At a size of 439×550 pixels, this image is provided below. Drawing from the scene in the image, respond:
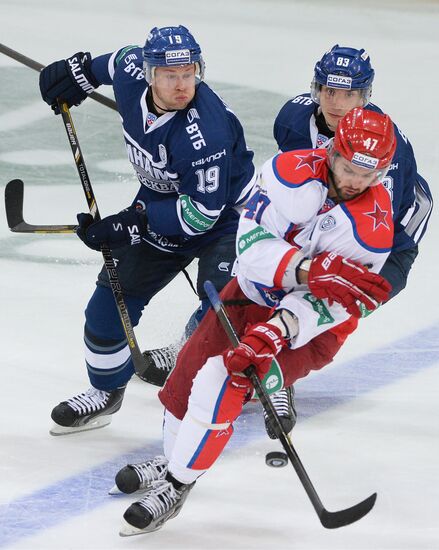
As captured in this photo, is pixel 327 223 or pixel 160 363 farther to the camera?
pixel 160 363

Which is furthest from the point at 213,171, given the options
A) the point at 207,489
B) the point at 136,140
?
the point at 207,489

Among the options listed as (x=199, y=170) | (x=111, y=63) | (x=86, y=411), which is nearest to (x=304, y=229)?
(x=199, y=170)

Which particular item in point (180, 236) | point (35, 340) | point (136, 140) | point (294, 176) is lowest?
point (35, 340)

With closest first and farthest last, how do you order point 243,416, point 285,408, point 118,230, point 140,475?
1. point 140,475
2. point 118,230
3. point 285,408
4. point 243,416

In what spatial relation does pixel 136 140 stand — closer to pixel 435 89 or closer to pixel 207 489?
pixel 207 489

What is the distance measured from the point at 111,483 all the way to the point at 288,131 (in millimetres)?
1142

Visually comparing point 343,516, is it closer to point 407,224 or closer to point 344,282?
point 344,282

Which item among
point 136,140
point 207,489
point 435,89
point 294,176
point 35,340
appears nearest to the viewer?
point 294,176

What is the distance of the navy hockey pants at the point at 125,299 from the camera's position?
3451 millimetres

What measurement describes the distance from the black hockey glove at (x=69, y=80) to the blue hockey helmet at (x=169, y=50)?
0.47 m

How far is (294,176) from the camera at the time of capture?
270 centimetres

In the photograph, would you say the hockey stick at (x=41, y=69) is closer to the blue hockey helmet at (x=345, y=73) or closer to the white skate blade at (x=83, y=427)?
the blue hockey helmet at (x=345, y=73)

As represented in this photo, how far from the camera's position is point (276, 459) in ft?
10.5

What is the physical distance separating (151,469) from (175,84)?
3.30 feet
